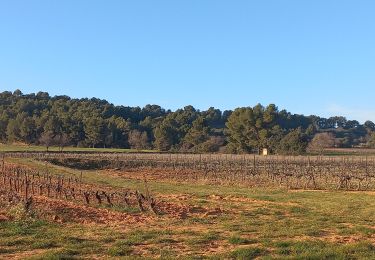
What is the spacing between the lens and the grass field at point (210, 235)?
949 cm

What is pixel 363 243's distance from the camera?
34.4 feet

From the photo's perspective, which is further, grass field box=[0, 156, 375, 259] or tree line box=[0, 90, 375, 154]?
tree line box=[0, 90, 375, 154]

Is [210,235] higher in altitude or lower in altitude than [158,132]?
lower

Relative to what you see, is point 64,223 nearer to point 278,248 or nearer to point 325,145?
point 278,248

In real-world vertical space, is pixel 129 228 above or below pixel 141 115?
below

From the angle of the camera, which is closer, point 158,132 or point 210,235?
point 210,235

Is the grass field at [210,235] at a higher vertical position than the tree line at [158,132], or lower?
lower

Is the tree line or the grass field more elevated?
the tree line

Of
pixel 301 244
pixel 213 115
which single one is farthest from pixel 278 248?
pixel 213 115

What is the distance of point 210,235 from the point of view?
11672 millimetres

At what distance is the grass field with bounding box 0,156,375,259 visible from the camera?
9.49 meters

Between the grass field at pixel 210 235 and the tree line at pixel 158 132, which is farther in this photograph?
the tree line at pixel 158 132

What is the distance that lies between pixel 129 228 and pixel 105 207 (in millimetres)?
4218

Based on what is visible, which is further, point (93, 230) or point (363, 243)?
point (93, 230)
